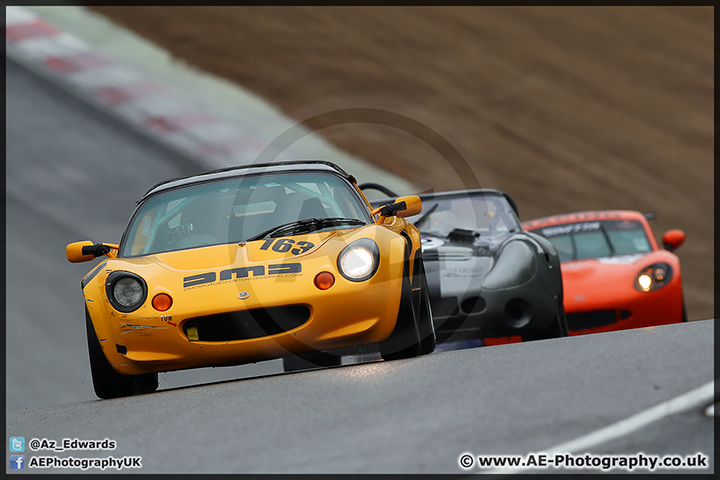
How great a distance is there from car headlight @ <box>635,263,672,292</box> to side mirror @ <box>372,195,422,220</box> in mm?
2657

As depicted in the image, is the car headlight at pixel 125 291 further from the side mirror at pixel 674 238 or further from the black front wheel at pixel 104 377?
the side mirror at pixel 674 238

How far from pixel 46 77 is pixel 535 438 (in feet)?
41.0

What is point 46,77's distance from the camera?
14164 millimetres

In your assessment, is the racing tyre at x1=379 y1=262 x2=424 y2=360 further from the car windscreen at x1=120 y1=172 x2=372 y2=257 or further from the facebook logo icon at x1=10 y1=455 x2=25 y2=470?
the facebook logo icon at x1=10 y1=455 x2=25 y2=470

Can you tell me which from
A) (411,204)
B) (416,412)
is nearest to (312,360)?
(411,204)

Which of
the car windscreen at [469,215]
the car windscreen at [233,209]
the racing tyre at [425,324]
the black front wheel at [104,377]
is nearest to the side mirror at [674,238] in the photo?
the car windscreen at [469,215]

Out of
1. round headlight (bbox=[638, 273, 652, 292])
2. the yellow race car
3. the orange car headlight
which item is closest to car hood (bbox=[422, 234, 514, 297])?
the yellow race car

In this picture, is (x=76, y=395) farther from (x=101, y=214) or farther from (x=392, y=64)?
(x=392, y=64)

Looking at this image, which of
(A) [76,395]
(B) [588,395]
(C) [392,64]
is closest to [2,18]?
(C) [392,64]

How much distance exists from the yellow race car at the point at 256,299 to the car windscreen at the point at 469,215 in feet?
7.25

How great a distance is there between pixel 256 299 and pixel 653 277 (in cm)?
426

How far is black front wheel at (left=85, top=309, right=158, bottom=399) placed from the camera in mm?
5145

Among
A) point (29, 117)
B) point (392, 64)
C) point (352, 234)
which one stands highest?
point (392, 64)

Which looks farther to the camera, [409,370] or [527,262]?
[527,262]
